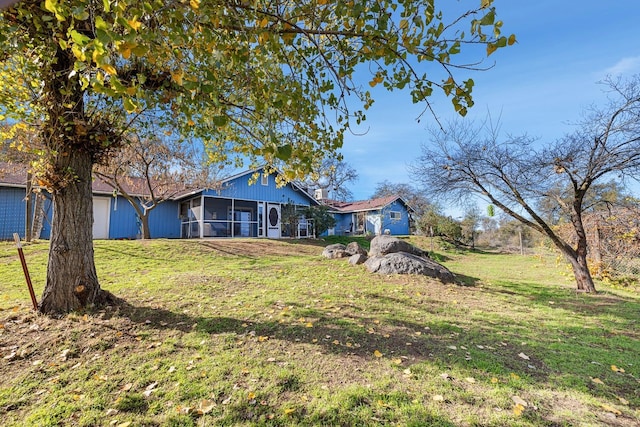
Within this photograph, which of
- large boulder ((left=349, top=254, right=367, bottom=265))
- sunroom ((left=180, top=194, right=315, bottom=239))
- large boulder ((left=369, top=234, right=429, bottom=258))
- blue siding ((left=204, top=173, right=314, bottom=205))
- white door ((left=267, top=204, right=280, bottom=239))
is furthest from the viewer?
white door ((left=267, top=204, right=280, bottom=239))

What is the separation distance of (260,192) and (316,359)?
18077 mm

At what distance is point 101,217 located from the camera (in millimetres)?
16688

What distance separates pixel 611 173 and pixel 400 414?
7684 millimetres

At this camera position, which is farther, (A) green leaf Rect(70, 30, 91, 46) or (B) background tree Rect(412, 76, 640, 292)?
(B) background tree Rect(412, 76, 640, 292)

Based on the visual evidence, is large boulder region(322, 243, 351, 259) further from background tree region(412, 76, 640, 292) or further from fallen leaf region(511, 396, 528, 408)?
fallen leaf region(511, 396, 528, 408)

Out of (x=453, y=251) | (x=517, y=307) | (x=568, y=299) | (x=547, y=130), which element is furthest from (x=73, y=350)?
(x=453, y=251)

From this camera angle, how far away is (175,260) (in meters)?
10.3

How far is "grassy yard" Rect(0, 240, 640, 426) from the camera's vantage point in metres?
2.41

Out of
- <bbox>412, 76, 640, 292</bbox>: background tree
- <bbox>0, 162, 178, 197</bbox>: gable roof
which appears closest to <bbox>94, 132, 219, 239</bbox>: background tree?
<bbox>0, 162, 178, 197</bbox>: gable roof

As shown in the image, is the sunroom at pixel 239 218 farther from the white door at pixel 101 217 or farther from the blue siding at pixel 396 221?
the blue siding at pixel 396 221

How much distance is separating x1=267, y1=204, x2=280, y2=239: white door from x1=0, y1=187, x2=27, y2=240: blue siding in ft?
41.5

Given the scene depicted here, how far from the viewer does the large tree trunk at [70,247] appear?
164 inches

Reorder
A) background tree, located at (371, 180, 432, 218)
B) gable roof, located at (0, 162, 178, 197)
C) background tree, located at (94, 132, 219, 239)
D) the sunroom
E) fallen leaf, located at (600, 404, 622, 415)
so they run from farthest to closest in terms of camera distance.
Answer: background tree, located at (371, 180, 432, 218)
the sunroom
background tree, located at (94, 132, 219, 239)
gable roof, located at (0, 162, 178, 197)
fallen leaf, located at (600, 404, 622, 415)

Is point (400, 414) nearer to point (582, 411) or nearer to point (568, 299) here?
point (582, 411)
